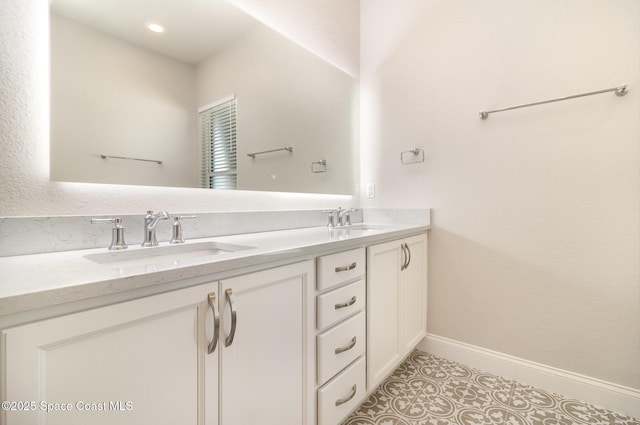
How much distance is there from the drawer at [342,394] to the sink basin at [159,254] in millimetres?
642

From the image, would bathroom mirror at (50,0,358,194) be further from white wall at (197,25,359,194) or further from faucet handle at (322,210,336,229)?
faucet handle at (322,210,336,229)

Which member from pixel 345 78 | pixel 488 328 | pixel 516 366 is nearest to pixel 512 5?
pixel 345 78

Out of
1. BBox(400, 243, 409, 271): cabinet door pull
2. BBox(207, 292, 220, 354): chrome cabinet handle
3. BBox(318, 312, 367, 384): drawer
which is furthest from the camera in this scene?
BBox(400, 243, 409, 271): cabinet door pull

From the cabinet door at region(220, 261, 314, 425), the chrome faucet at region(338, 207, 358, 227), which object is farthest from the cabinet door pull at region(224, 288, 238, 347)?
the chrome faucet at region(338, 207, 358, 227)

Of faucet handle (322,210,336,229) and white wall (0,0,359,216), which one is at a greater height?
white wall (0,0,359,216)

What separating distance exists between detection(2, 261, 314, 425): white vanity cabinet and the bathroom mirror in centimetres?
67

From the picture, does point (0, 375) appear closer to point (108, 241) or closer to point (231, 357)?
point (231, 357)

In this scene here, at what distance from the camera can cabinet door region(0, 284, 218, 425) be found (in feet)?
1.61

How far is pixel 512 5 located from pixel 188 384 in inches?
90.7

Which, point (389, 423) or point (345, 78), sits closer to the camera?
point (389, 423)

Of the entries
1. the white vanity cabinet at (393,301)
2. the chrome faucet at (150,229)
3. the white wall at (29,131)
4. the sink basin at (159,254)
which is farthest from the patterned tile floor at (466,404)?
the white wall at (29,131)

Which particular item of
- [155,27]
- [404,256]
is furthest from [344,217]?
[155,27]

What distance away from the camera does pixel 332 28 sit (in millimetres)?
2057

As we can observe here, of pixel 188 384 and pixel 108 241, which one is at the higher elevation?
pixel 108 241
